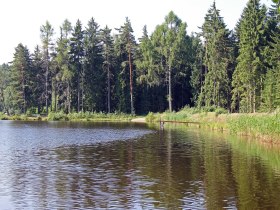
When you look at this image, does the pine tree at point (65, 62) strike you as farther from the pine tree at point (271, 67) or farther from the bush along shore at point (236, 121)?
the pine tree at point (271, 67)

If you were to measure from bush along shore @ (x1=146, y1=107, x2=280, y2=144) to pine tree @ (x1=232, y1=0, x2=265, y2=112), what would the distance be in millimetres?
7405

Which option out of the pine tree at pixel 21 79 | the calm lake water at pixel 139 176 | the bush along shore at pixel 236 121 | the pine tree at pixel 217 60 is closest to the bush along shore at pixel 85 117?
the bush along shore at pixel 236 121

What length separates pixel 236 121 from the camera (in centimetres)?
4831

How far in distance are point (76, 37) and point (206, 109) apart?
38.7 meters

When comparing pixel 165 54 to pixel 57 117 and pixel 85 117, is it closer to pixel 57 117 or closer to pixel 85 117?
pixel 85 117

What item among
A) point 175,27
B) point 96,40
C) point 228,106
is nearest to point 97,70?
point 96,40

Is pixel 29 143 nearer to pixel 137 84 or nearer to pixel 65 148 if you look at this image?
pixel 65 148

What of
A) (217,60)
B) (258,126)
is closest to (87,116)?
(217,60)

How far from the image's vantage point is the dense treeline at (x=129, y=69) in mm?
81625

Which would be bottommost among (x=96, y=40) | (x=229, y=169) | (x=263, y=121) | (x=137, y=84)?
(x=229, y=169)

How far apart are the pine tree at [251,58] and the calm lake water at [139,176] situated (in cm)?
2987

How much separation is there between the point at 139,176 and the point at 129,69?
232ft

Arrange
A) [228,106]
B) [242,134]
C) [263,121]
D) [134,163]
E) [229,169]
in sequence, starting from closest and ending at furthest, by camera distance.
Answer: [229,169], [134,163], [263,121], [242,134], [228,106]

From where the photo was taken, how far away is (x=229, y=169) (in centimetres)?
2605
